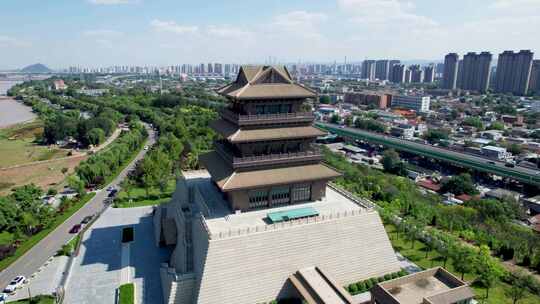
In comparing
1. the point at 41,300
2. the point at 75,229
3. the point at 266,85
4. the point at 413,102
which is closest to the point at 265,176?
the point at 266,85

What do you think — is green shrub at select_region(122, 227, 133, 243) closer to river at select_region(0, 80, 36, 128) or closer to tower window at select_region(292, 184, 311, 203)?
tower window at select_region(292, 184, 311, 203)

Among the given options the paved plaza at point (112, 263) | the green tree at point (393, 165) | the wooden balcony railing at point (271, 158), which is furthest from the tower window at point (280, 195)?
the green tree at point (393, 165)

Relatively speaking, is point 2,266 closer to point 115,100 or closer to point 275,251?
point 275,251

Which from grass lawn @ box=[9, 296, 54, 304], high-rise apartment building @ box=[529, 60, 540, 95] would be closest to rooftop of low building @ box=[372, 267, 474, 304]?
grass lawn @ box=[9, 296, 54, 304]

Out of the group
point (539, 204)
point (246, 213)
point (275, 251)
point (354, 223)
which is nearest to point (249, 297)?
point (275, 251)

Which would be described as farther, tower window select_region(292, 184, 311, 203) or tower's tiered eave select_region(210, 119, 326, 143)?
tower window select_region(292, 184, 311, 203)

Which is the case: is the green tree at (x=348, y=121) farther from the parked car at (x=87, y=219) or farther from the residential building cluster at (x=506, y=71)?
the residential building cluster at (x=506, y=71)
